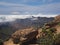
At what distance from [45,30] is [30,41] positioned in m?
4.04

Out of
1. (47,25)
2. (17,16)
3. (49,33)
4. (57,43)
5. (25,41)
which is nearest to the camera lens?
(57,43)

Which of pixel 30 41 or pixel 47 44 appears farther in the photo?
pixel 30 41

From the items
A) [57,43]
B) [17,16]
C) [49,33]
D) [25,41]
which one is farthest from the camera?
[17,16]

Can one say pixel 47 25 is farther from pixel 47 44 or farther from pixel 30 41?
pixel 47 44

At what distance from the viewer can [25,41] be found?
41531 millimetres

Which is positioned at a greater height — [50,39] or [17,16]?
[17,16]

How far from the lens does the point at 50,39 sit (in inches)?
1441

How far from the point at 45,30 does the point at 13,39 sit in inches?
333

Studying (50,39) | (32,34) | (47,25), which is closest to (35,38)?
(32,34)

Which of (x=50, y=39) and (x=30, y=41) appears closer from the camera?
(x=50, y=39)

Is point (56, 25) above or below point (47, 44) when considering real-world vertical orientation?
above

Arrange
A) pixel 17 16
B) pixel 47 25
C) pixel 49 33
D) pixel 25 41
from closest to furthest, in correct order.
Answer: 1. pixel 49 33
2. pixel 25 41
3. pixel 47 25
4. pixel 17 16

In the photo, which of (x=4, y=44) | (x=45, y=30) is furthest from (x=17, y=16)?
(x=45, y=30)

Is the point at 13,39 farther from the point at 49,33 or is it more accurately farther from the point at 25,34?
the point at 49,33
